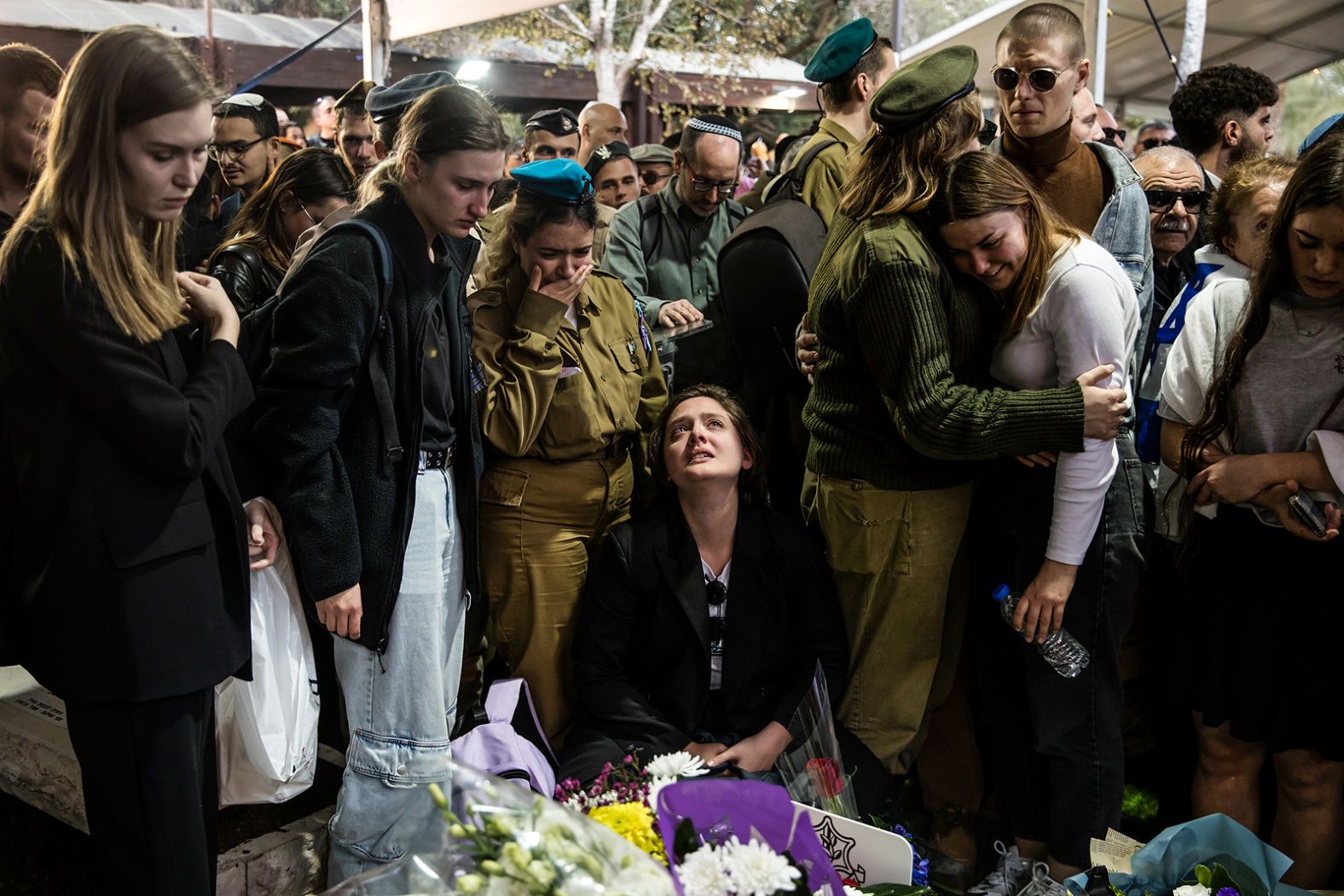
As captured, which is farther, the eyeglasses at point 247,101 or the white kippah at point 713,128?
the eyeglasses at point 247,101

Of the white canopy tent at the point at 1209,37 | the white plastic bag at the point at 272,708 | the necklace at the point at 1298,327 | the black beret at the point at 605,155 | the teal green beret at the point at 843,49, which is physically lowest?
the white plastic bag at the point at 272,708

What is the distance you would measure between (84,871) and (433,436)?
5.31ft

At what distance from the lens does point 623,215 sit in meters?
4.19

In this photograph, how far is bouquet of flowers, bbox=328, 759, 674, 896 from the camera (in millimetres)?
1207

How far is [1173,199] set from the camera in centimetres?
348

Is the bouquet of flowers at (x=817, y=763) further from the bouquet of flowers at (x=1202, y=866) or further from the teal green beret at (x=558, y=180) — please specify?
the teal green beret at (x=558, y=180)

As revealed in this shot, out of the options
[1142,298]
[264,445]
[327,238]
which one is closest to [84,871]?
[264,445]

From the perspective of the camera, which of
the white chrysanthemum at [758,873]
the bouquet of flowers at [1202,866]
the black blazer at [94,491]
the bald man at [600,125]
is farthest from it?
the bald man at [600,125]

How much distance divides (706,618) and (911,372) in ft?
3.19

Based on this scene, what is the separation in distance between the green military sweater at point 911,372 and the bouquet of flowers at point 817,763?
65cm

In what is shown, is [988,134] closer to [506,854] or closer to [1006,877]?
[1006,877]

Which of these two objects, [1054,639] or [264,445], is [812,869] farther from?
[264,445]

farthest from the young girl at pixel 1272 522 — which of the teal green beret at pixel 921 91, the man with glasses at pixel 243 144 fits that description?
the man with glasses at pixel 243 144

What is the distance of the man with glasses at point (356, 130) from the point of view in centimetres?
467
